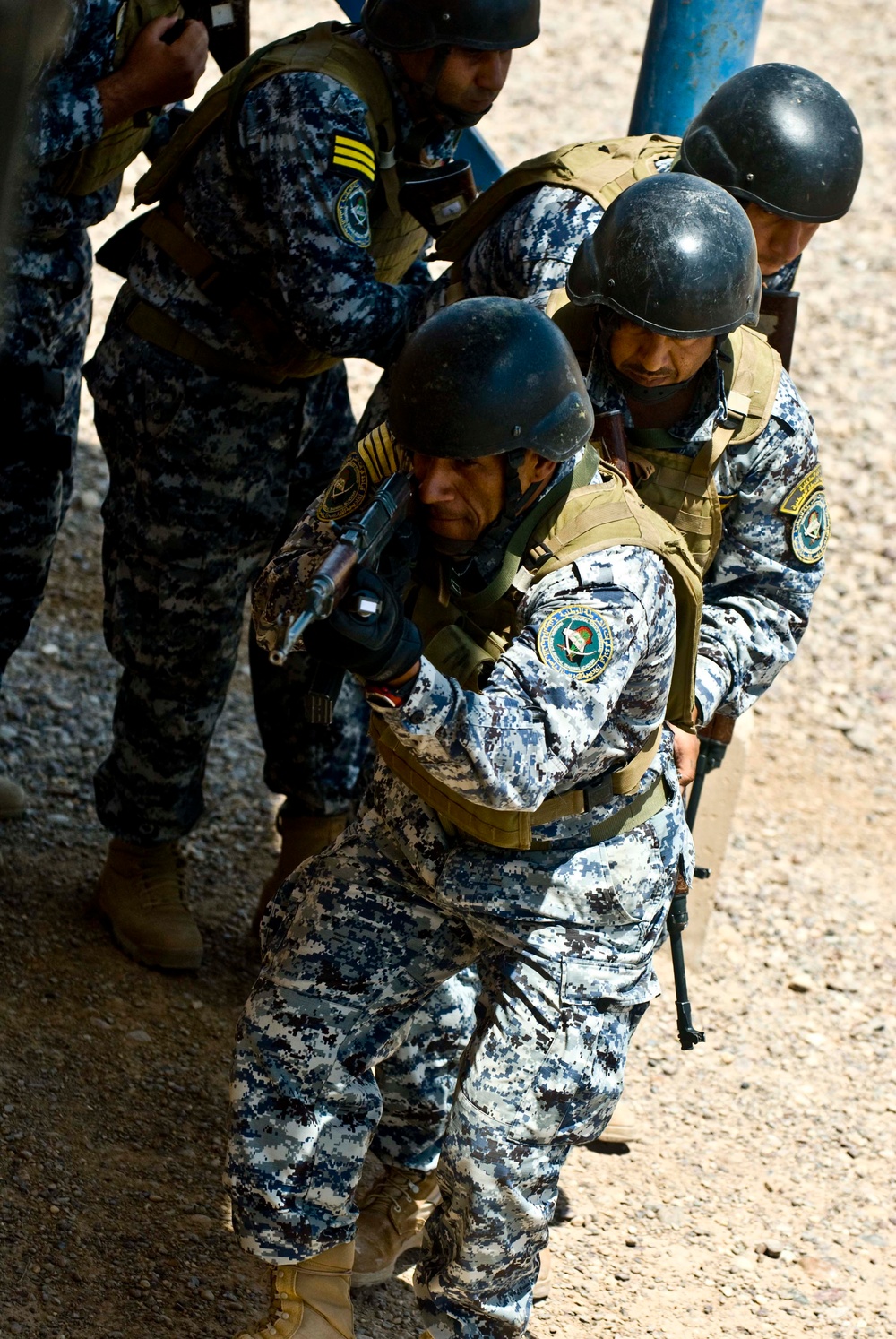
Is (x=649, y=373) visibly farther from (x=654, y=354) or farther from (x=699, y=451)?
(x=699, y=451)

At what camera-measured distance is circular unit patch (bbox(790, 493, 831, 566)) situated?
342 centimetres

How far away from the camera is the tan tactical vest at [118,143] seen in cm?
391

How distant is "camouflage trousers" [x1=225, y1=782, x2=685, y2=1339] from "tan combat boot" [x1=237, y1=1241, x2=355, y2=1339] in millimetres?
77

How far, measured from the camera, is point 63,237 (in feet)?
13.8

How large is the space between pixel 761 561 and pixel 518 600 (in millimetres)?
977

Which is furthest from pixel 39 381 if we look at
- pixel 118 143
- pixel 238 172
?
pixel 238 172

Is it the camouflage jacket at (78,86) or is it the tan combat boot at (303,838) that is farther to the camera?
the tan combat boot at (303,838)

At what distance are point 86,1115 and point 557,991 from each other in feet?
4.71

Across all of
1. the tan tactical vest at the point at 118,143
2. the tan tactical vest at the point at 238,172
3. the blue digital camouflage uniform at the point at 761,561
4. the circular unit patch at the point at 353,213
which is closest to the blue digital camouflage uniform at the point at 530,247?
the circular unit patch at the point at 353,213

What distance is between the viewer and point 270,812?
5293mm

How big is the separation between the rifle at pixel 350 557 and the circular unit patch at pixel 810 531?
117cm

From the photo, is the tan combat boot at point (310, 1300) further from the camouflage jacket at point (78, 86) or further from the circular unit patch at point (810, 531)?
the camouflage jacket at point (78, 86)

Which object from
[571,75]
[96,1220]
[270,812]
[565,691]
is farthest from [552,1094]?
[571,75]

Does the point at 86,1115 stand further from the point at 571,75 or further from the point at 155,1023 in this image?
the point at 571,75
